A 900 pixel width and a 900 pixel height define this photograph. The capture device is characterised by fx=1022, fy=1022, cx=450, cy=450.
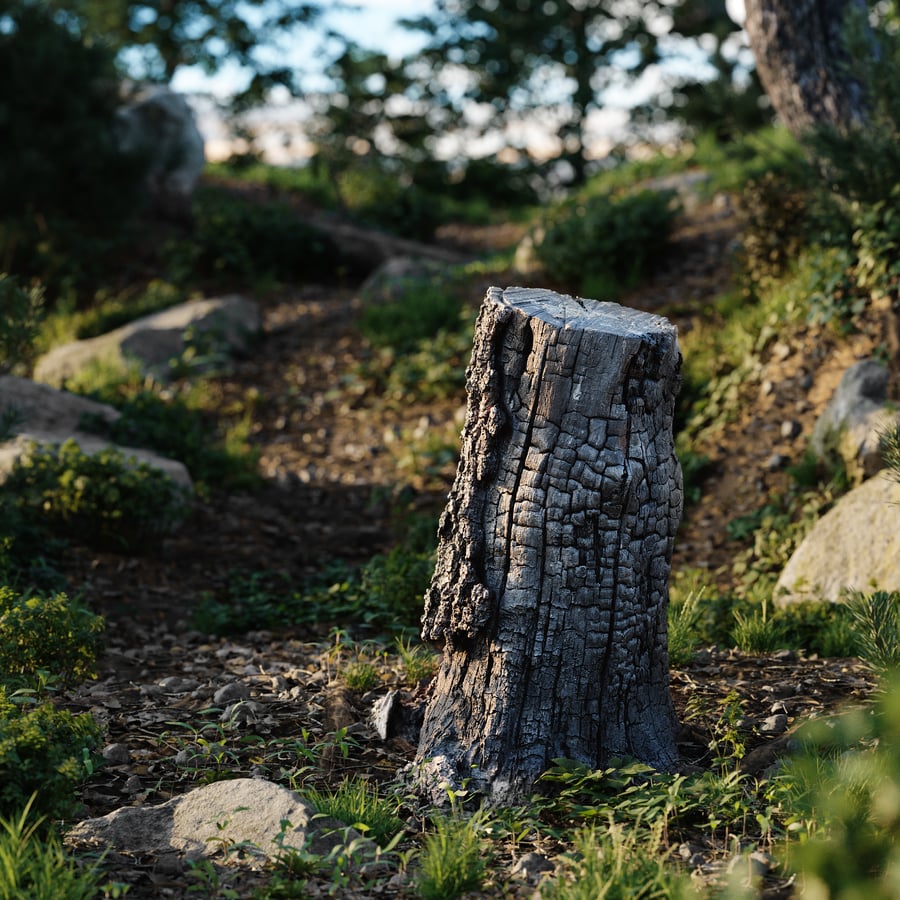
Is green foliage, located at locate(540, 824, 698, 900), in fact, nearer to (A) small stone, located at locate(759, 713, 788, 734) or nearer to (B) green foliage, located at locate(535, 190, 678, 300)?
(A) small stone, located at locate(759, 713, 788, 734)

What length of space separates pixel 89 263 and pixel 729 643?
9.99 m

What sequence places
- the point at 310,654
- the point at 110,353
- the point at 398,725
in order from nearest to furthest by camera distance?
the point at 398,725, the point at 310,654, the point at 110,353

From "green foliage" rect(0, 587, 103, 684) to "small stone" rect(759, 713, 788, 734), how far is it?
2.65m

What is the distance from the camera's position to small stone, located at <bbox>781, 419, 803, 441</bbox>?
21.9 feet

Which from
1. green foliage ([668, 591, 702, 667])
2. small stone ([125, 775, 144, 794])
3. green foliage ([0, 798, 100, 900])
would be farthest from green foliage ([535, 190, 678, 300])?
green foliage ([0, 798, 100, 900])

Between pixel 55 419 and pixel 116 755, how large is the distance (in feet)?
13.8

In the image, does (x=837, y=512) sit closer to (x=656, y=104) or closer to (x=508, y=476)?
Answer: (x=508, y=476)

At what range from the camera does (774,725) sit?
372 cm

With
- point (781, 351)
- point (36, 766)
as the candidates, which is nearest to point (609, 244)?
point (781, 351)

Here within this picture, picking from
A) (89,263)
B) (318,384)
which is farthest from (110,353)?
(89,263)

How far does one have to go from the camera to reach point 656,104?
18.5 meters

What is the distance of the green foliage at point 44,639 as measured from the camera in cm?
402

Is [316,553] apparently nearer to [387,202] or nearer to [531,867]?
[531,867]

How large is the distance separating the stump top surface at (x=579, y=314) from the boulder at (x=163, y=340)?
6.31 metres
